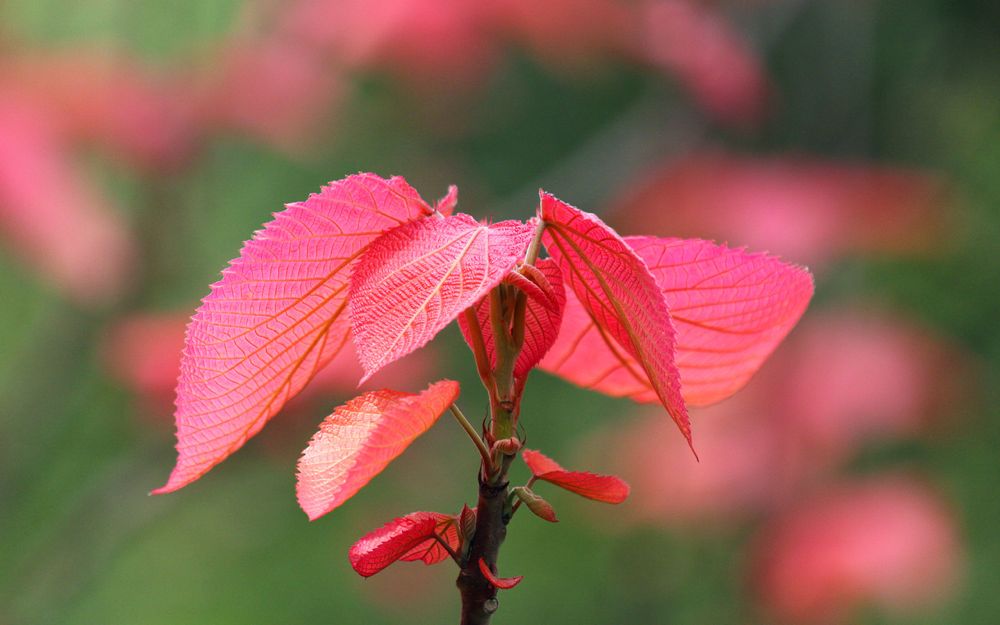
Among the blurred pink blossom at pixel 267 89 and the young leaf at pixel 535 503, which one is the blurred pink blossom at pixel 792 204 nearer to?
the blurred pink blossom at pixel 267 89

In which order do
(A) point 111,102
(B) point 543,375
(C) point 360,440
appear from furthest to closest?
(B) point 543,375 < (A) point 111,102 < (C) point 360,440

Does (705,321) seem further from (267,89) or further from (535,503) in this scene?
(267,89)

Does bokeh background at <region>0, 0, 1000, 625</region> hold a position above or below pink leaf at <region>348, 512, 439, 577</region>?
below

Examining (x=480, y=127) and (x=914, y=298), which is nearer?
(x=914, y=298)

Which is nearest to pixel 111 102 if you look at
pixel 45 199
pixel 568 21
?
pixel 45 199

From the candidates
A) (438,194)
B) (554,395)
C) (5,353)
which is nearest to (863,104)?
(438,194)

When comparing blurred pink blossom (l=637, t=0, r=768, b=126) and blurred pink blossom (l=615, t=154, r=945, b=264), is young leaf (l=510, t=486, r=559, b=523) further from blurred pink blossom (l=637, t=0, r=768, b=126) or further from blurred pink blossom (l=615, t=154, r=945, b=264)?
blurred pink blossom (l=637, t=0, r=768, b=126)

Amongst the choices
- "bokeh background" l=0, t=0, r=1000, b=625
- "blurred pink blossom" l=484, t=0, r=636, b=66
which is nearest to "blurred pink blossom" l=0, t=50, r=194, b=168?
"bokeh background" l=0, t=0, r=1000, b=625

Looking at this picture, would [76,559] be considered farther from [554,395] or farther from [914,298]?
[914,298]
